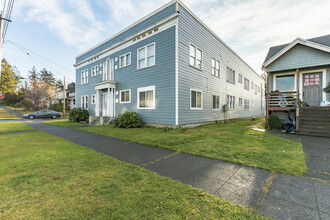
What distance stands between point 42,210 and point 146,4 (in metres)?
12.8

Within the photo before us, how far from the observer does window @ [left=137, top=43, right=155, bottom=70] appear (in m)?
10.8

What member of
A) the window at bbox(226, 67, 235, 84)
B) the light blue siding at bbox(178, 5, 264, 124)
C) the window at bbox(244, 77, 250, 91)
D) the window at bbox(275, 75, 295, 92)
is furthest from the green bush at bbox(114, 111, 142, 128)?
the window at bbox(244, 77, 250, 91)

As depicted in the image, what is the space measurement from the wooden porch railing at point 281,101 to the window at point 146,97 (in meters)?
7.67

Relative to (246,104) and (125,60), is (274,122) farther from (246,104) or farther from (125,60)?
(246,104)

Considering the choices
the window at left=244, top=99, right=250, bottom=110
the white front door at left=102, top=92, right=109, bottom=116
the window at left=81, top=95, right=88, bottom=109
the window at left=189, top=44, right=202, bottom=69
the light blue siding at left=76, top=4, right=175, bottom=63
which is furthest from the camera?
the window at left=244, top=99, right=250, bottom=110

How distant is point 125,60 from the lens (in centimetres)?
1277

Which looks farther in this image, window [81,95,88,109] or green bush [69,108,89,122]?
window [81,95,88,109]

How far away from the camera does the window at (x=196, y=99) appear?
10.7 m

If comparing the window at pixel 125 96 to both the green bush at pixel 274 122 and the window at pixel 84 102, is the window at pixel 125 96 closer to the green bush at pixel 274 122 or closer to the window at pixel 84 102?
the window at pixel 84 102

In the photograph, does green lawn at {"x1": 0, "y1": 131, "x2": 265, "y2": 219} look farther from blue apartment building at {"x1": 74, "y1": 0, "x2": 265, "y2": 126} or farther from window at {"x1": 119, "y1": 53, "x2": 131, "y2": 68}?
window at {"x1": 119, "y1": 53, "x2": 131, "y2": 68}

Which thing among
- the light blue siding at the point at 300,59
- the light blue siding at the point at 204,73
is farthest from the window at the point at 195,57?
the light blue siding at the point at 300,59

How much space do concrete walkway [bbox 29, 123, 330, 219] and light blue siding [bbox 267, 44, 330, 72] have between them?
362 inches

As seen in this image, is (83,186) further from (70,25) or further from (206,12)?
(70,25)

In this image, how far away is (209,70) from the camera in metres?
12.6
